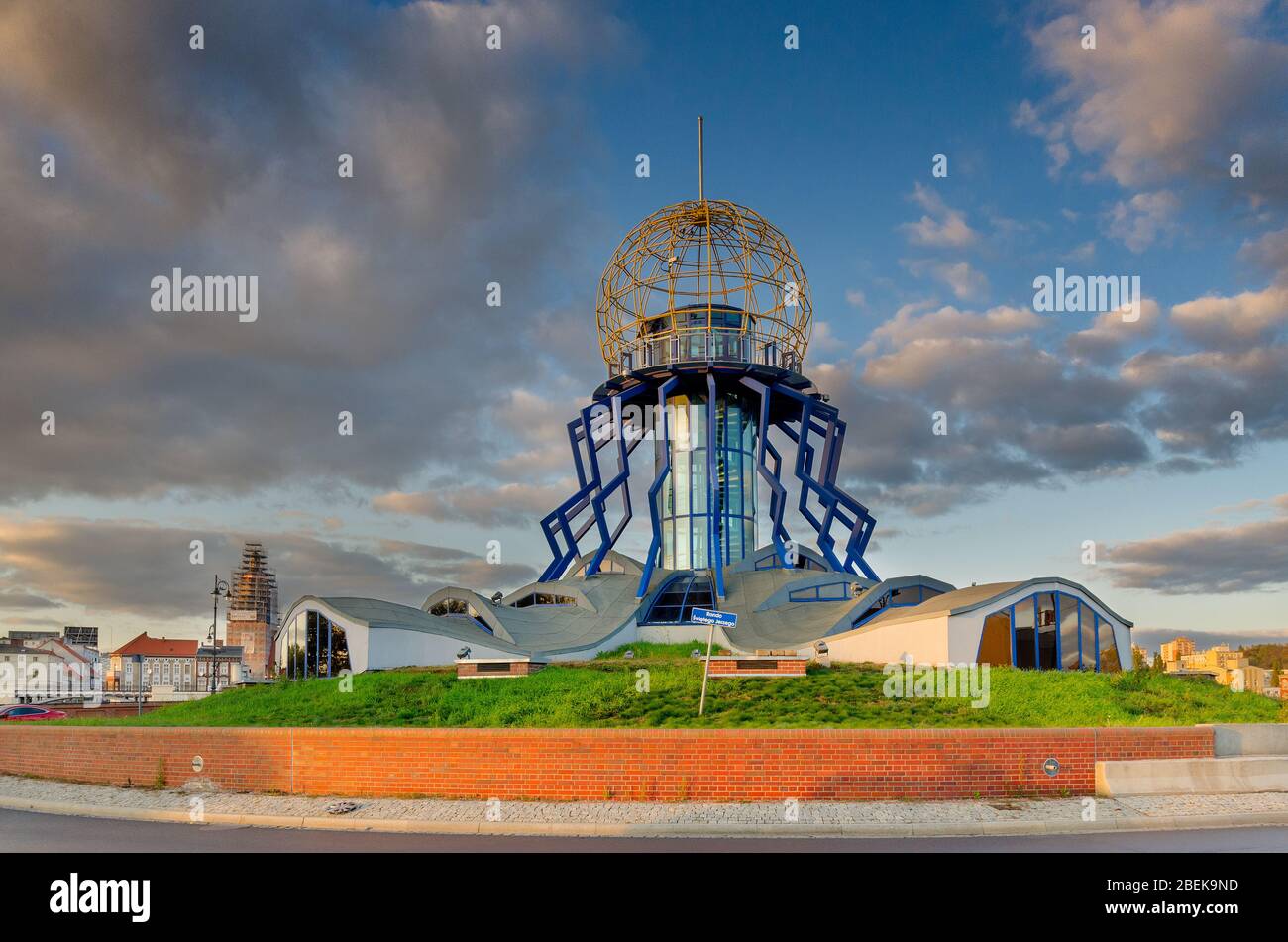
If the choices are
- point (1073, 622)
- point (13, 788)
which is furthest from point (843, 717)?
point (13, 788)

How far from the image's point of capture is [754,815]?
1612 centimetres

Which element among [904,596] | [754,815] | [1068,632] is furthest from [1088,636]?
[754,815]

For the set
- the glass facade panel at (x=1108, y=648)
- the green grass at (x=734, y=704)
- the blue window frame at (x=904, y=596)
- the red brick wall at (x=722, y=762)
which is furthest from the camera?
the blue window frame at (x=904, y=596)

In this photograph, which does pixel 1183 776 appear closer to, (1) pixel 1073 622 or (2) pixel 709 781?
(2) pixel 709 781

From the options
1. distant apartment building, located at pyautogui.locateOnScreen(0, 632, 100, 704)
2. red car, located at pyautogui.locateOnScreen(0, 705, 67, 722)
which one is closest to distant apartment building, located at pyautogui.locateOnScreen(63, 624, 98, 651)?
distant apartment building, located at pyautogui.locateOnScreen(0, 632, 100, 704)

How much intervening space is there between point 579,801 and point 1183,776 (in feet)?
32.5

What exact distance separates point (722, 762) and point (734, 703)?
6.00 meters

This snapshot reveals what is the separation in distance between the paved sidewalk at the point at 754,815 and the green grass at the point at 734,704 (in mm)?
4044

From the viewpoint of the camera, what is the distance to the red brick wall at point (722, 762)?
1714cm

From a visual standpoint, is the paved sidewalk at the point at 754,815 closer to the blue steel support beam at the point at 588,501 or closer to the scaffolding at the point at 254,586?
the blue steel support beam at the point at 588,501

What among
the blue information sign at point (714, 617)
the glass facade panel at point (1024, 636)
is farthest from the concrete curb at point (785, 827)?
the glass facade panel at point (1024, 636)

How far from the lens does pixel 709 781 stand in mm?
17172

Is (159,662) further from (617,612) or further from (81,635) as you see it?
(617,612)

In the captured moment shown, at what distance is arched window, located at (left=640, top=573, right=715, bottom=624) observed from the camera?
4531 centimetres
